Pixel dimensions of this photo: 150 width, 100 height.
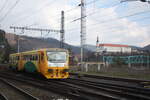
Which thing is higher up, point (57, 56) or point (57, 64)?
point (57, 56)

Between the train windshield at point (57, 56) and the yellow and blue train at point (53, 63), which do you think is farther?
the train windshield at point (57, 56)

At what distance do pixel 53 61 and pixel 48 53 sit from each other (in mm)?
810

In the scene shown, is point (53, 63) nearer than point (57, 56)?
Yes

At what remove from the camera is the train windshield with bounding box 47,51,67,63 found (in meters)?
21.6

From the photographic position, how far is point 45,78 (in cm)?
2273

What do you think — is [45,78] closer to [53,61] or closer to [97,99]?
[53,61]

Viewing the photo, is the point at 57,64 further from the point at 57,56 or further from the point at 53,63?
the point at 57,56

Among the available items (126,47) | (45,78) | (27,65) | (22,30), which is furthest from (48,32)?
(126,47)

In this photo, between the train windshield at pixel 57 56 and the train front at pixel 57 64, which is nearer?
the train front at pixel 57 64

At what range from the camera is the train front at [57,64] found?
21438 millimetres

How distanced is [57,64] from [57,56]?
2.39ft

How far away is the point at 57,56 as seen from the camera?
21.9 meters

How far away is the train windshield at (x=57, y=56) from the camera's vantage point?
21.6 meters

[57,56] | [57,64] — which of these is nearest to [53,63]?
[57,64]
